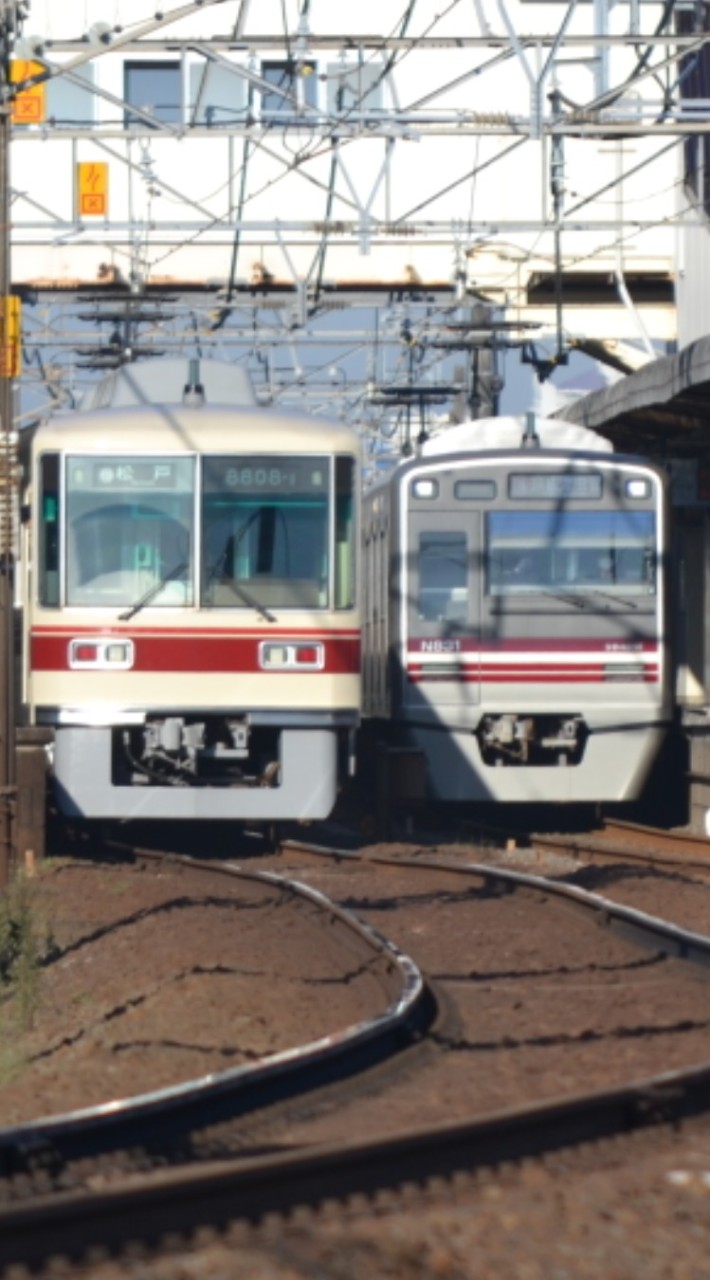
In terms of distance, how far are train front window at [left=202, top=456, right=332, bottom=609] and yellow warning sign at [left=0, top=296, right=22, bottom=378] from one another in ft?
4.83

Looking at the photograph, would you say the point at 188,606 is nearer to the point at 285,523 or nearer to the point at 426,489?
the point at 285,523

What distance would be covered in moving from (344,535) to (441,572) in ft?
9.60

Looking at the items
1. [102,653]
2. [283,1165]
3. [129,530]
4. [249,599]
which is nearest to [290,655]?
[249,599]

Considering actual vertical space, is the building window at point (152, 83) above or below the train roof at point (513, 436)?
above

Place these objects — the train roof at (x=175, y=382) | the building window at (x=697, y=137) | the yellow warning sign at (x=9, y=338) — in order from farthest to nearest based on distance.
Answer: the building window at (x=697, y=137), the train roof at (x=175, y=382), the yellow warning sign at (x=9, y=338)

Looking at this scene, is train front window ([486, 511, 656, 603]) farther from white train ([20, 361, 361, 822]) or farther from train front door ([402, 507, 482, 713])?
white train ([20, 361, 361, 822])

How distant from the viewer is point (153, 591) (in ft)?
48.6

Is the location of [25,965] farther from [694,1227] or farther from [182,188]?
[182,188]

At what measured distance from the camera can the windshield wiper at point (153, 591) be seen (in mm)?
14758

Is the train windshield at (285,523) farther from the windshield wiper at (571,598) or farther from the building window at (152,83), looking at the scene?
the building window at (152,83)

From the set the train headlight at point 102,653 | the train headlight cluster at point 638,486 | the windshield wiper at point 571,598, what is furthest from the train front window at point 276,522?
the train headlight cluster at point 638,486

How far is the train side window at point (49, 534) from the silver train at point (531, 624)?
11.7ft

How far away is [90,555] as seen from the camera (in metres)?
14.8

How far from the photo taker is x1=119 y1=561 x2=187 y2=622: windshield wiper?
14758mm
